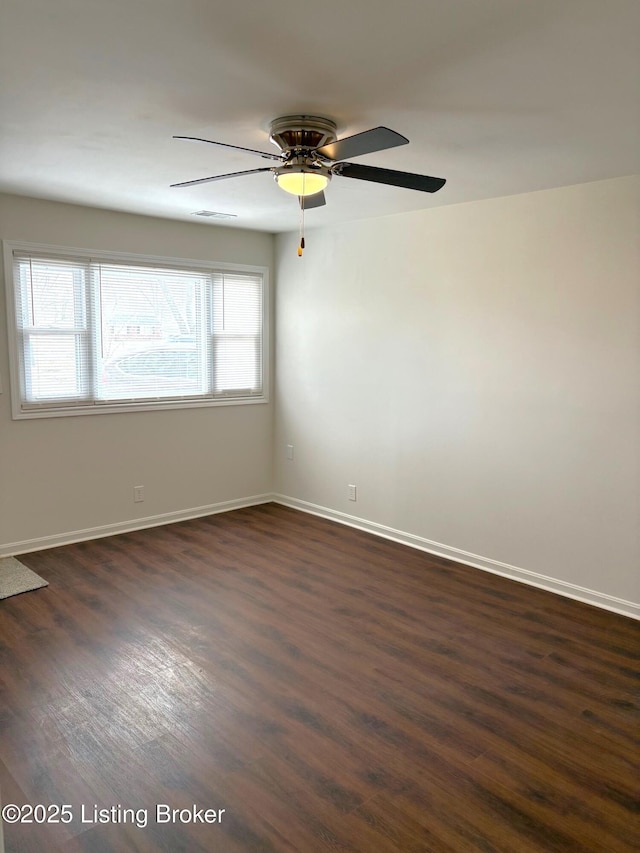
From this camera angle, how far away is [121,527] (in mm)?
5113

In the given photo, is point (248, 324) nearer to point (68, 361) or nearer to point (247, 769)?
point (68, 361)

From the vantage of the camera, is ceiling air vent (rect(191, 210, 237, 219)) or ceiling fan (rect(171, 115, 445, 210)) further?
ceiling air vent (rect(191, 210, 237, 219))

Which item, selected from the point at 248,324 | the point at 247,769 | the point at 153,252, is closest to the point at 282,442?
the point at 248,324

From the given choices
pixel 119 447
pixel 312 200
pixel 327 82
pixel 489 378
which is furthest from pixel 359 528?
pixel 327 82

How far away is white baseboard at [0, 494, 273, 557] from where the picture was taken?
458 centimetres

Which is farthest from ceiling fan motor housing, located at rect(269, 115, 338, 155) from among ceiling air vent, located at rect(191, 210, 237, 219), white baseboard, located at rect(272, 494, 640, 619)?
white baseboard, located at rect(272, 494, 640, 619)

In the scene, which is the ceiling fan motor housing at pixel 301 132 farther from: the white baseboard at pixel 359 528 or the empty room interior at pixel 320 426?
the white baseboard at pixel 359 528

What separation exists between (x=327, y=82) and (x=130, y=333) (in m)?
→ 3.24

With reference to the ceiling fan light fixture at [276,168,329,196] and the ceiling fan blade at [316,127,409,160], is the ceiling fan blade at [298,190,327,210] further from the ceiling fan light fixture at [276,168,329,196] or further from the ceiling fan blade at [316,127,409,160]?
the ceiling fan blade at [316,127,409,160]

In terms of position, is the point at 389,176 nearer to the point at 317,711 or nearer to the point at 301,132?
the point at 301,132

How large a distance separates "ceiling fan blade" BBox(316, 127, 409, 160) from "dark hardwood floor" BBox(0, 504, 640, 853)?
230cm

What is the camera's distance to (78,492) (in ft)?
15.9

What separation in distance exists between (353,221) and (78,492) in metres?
3.08

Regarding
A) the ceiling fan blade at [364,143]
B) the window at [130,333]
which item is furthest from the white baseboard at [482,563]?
the ceiling fan blade at [364,143]
